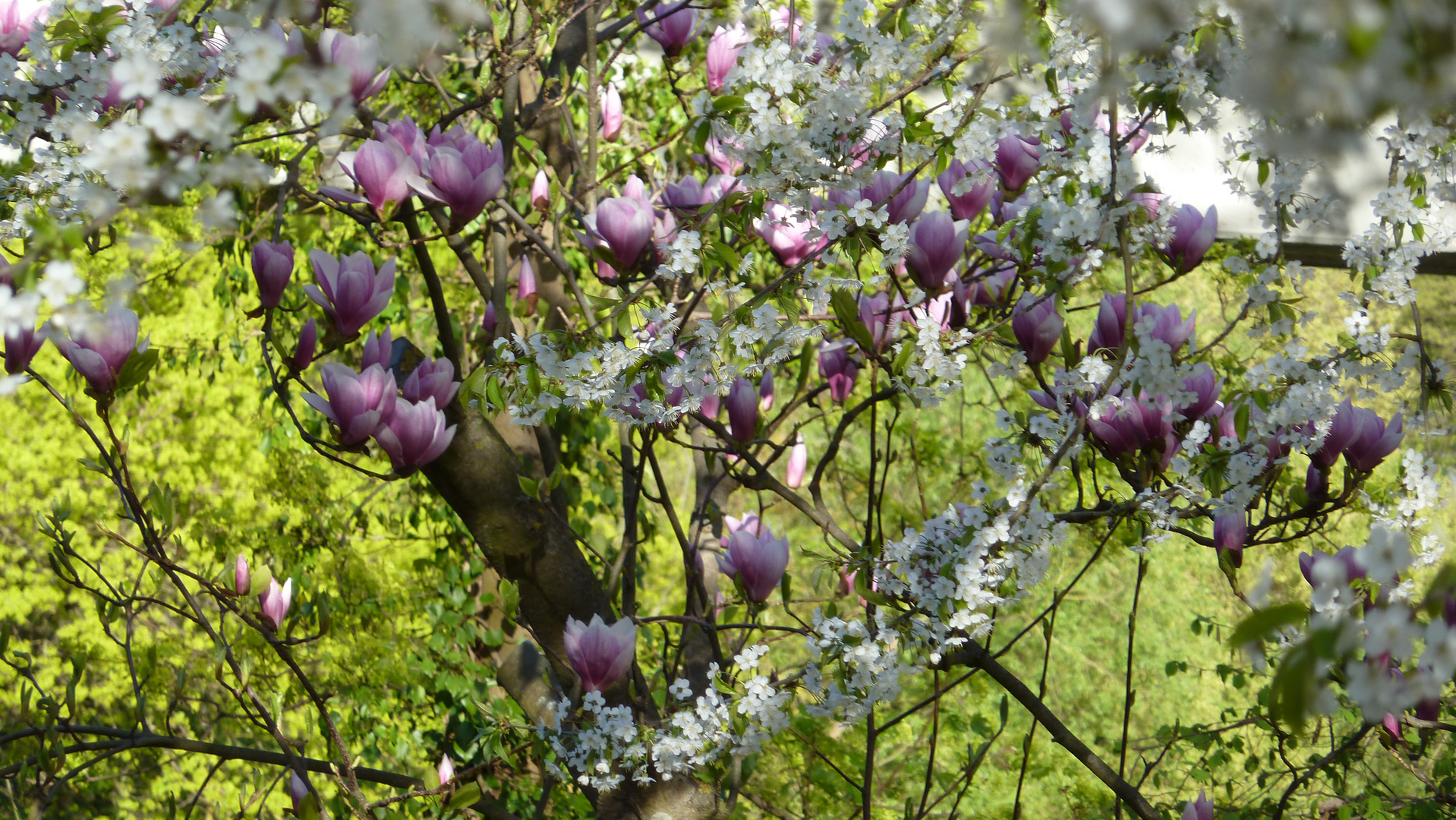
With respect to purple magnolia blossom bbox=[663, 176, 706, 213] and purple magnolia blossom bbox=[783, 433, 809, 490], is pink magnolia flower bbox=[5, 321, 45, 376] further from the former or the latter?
purple magnolia blossom bbox=[783, 433, 809, 490]

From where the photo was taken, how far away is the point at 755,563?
1065 millimetres

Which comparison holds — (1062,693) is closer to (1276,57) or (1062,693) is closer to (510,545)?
(510,545)

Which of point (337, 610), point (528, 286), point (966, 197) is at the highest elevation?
point (337, 610)

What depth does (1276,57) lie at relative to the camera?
1.18ft

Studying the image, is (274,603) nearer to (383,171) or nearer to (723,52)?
(383,171)

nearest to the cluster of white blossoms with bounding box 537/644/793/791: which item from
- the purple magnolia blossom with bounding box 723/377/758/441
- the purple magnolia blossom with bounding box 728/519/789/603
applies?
the purple magnolia blossom with bounding box 728/519/789/603

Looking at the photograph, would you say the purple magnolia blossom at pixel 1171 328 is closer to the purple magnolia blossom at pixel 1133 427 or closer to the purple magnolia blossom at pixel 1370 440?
the purple magnolia blossom at pixel 1133 427

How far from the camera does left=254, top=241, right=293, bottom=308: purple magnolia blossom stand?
86cm

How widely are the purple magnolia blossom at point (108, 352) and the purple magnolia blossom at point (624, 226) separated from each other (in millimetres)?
387

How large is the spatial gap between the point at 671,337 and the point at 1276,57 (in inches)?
20.7

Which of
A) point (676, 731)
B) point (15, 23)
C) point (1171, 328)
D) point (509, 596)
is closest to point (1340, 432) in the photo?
point (1171, 328)

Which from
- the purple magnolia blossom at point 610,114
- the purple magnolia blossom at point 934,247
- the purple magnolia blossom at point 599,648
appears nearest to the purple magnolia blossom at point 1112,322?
the purple magnolia blossom at point 934,247

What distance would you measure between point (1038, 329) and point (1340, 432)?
272mm

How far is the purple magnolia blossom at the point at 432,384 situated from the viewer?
2.91ft
